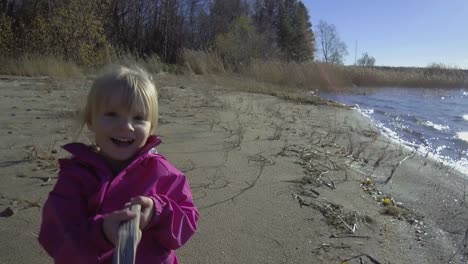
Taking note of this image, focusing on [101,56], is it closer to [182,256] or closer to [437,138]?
[437,138]

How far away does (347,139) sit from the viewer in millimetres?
5992

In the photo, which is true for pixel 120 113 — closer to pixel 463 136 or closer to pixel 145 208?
pixel 145 208

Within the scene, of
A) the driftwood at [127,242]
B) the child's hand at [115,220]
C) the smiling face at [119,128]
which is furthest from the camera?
the smiling face at [119,128]

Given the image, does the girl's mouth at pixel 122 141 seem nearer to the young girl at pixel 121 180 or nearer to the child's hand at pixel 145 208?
the young girl at pixel 121 180

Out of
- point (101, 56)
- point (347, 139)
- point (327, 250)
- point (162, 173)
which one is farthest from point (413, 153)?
point (101, 56)

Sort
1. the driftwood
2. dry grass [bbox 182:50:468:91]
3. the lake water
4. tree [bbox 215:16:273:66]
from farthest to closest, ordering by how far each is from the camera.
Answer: tree [bbox 215:16:273:66], dry grass [bbox 182:50:468:91], the lake water, the driftwood

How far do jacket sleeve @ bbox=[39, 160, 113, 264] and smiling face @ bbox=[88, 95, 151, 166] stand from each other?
0.13m

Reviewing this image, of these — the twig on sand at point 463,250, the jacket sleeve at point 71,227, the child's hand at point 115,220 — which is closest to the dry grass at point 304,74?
the twig on sand at point 463,250

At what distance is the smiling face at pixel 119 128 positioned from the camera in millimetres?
1479

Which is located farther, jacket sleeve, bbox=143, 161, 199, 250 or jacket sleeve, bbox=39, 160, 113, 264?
jacket sleeve, bbox=143, 161, 199, 250

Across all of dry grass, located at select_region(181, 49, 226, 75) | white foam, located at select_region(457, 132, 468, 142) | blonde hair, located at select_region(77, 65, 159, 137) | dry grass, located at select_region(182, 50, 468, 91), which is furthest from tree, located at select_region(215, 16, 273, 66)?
blonde hair, located at select_region(77, 65, 159, 137)

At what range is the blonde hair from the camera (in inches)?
59.2

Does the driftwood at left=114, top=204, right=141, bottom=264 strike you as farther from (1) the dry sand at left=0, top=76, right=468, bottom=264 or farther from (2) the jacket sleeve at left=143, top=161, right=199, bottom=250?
(1) the dry sand at left=0, top=76, right=468, bottom=264

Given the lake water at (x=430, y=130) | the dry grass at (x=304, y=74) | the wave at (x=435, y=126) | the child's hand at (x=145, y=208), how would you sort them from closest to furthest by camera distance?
1. the child's hand at (x=145, y=208)
2. the lake water at (x=430, y=130)
3. the wave at (x=435, y=126)
4. the dry grass at (x=304, y=74)
